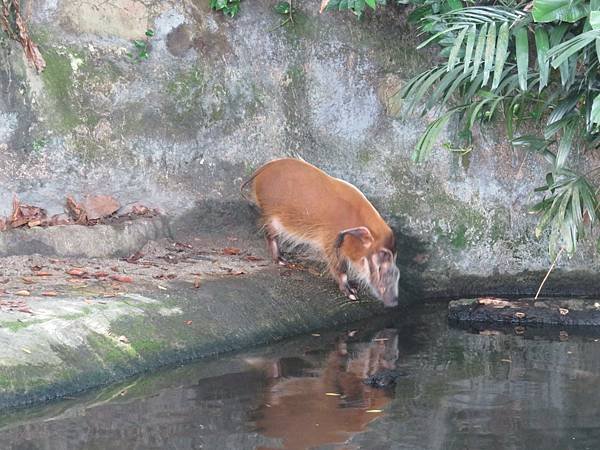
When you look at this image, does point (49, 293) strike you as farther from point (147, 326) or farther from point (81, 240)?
point (81, 240)

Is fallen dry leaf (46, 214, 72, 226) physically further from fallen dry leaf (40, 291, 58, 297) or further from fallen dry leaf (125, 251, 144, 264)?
fallen dry leaf (40, 291, 58, 297)

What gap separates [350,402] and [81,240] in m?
3.27

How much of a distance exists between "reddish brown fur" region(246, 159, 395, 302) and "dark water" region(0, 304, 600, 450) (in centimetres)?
105

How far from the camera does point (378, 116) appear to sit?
389 inches

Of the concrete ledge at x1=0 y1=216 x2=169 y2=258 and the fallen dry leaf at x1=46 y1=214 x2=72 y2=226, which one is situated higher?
the fallen dry leaf at x1=46 y1=214 x2=72 y2=226

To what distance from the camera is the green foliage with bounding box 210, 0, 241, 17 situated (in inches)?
387

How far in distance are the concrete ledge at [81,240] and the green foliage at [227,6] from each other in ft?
6.77

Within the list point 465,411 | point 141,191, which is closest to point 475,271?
point 141,191

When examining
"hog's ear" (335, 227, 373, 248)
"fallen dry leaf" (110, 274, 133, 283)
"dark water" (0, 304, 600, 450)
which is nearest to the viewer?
"dark water" (0, 304, 600, 450)

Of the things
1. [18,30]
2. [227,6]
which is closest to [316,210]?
[227,6]

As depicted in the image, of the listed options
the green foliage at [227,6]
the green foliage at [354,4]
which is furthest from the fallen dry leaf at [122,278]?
the green foliage at [227,6]

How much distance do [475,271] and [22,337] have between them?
15.3 ft

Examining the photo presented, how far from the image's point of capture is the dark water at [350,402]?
18.4 feet

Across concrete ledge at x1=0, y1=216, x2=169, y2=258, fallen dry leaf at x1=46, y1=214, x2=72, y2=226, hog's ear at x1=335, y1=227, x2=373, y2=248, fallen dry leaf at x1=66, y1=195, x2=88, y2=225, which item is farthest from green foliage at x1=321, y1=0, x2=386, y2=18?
A: fallen dry leaf at x1=46, y1=214, x2=72, y2=226
